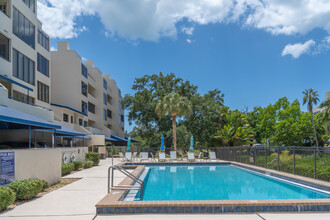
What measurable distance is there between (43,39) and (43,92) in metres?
4.47

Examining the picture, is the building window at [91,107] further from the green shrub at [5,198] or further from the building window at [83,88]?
the green shrub at [5,198]

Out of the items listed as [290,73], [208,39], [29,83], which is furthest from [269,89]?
[29,83]

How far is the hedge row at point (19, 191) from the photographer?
7.44 meters

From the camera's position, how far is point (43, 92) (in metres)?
26.1

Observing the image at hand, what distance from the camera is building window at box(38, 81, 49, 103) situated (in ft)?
82.8

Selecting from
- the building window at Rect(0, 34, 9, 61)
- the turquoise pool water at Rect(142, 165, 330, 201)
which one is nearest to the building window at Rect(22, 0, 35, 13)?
the building window at Rect(0, 34, 9, 61)

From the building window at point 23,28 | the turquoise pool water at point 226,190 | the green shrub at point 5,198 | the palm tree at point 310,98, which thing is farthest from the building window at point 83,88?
the palm tree at point 310,98

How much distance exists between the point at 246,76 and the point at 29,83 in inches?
2174

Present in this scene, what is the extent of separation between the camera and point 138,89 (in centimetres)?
4456

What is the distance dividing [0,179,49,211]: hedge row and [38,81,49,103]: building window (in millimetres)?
17259

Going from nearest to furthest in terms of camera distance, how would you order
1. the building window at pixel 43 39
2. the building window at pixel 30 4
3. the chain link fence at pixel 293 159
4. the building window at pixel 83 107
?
the chain link fence at pixel 293 159, the building window at pixel 30 4, the building window at pixel 43 39, the building window at pixel 83 107

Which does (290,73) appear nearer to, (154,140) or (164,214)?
(154,140)

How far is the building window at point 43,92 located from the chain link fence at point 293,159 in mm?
16382

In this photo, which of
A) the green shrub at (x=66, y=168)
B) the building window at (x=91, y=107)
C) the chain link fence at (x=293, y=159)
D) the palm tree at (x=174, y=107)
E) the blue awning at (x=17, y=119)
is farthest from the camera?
the building window at (x=91, y=107)
